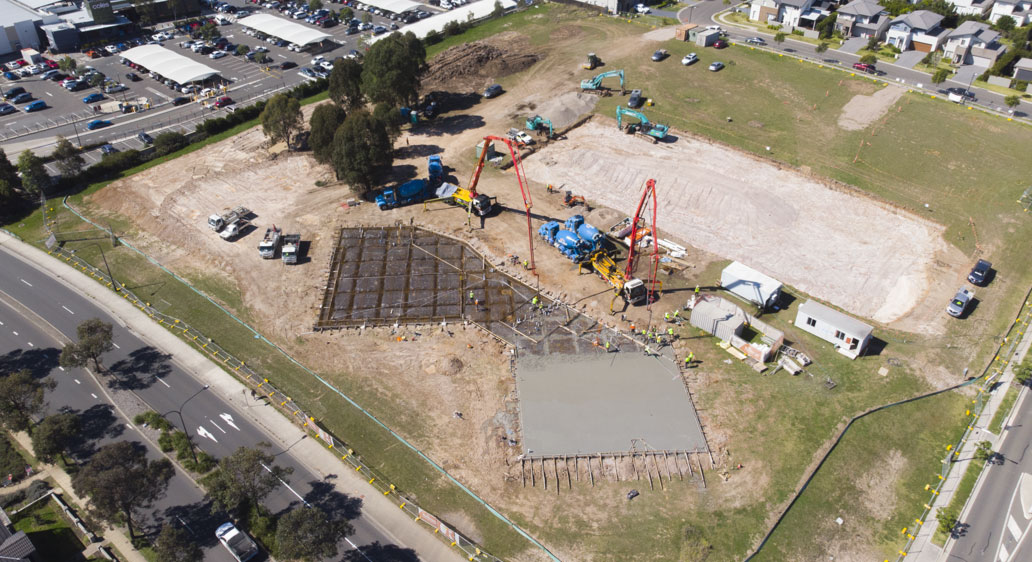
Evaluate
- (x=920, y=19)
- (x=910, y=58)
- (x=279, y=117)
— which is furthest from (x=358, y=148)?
(x=920, y=19)

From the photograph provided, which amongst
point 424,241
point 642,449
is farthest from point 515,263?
point 642,449

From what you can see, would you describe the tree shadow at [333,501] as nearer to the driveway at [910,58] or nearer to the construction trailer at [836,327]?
the construction trailer at [836,327]

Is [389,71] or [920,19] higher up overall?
[920,19]

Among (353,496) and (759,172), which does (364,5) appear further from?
(353,496)

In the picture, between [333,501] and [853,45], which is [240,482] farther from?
[853,45]

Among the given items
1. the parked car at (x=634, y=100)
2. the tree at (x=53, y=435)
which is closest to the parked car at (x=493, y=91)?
the parked car at (x=634, y=100)

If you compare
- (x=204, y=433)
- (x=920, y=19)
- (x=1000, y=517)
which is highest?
(x=920, y=19)
